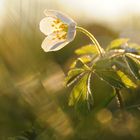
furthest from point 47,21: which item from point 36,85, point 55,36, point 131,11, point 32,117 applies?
point 131,11

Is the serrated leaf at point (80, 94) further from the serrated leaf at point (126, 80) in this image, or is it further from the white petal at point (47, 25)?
the white petal at point (47, 25)

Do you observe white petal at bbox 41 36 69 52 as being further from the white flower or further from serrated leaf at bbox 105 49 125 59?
serrated leaf at bbox 105 49 125 59

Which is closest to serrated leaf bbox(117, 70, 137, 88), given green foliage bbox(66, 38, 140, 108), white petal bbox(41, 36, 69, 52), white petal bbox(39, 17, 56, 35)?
green foliage bbox(66, 38, 140, 108)

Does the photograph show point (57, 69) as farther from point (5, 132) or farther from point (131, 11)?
point (131, 11)

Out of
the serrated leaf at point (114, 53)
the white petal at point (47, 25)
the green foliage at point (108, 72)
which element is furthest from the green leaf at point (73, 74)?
the white petal at point (47, 25)

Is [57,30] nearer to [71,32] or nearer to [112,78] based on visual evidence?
[71,32]

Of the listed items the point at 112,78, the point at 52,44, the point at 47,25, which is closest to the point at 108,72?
the point at 112,78
